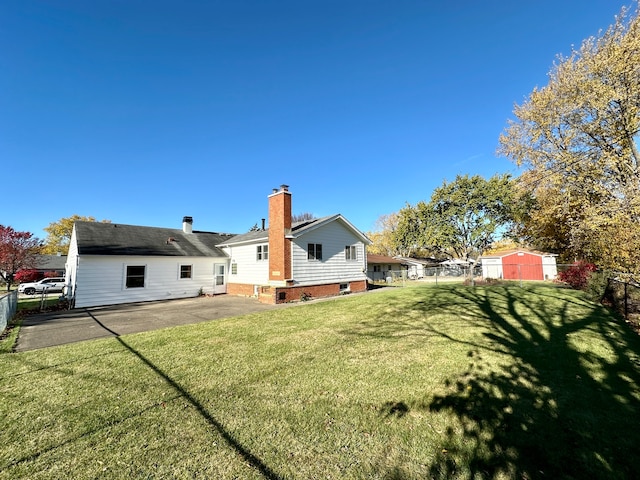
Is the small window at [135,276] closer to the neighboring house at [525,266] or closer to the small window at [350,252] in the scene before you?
the small window at [350,252]

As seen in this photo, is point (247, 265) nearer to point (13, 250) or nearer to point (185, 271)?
point (185, 271)

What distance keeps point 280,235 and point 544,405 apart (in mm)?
12503

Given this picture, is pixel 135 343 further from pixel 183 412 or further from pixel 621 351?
pixel 621 351

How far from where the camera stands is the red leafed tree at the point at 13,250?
24.8m

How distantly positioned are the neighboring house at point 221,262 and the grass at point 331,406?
8.10 m

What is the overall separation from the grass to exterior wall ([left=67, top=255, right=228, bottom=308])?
9.24 metres

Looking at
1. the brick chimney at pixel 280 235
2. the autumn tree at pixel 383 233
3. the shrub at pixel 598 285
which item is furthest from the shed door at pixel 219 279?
the autumn tree at pixel 383 233

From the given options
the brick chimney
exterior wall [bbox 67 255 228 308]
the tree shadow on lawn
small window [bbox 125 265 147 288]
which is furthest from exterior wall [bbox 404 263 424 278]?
the tree shadow on lawn

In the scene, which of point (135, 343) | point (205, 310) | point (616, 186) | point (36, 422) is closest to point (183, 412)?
point (36, 422)

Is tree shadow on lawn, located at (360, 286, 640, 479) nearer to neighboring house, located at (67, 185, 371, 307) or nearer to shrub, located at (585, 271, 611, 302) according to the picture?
shrub, located at (585, 271, 611, 302)

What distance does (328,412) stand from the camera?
3.78m

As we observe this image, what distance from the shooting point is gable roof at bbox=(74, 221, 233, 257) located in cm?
1541

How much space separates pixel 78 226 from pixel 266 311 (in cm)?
1361

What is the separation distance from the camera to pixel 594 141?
13.3 m
